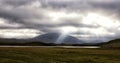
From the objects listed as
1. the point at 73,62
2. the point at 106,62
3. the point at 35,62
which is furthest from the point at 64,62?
the point at 106,62

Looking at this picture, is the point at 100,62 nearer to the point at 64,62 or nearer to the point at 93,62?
the point at 93,62

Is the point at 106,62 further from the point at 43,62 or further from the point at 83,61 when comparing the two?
the point at 43,62

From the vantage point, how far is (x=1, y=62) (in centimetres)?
5631

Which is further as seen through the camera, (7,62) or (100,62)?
(100,62)

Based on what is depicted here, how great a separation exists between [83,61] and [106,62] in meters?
6.30

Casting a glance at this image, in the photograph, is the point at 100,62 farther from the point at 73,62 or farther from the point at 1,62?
the point at 1,62

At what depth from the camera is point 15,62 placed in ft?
188

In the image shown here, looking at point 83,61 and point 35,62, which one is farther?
point 83,61

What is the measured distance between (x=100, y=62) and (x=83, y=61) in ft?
15.6

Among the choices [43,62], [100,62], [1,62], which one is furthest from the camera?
[100,62]

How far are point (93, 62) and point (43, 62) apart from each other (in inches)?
535

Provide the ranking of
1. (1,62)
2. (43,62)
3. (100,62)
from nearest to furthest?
(1,62), (43,62), (100,62)

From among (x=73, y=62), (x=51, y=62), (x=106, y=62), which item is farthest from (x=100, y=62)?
(x=51, y=62)

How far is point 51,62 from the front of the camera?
2317 inches
